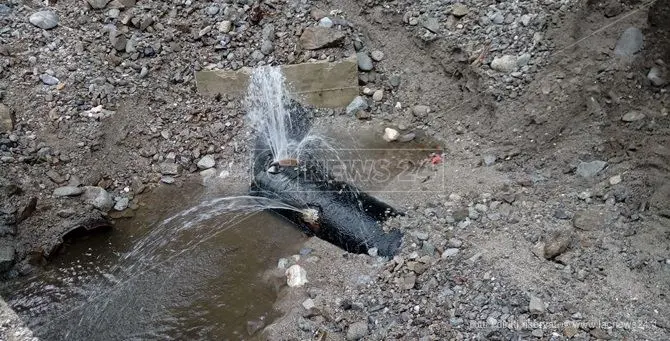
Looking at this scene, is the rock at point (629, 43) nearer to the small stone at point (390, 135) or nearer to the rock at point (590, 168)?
the rock at point (590, 168)

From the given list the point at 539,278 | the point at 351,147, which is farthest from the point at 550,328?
the point at 351,147

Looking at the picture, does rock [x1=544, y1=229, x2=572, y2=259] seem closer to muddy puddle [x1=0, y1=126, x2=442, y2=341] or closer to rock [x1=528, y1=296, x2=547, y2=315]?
rock [x1=528, y1=296, x2=547, y2=315]

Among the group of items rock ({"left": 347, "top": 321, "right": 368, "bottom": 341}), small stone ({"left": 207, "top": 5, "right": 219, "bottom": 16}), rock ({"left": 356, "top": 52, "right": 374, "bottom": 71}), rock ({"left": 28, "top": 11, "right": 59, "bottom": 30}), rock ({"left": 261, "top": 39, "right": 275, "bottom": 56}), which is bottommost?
rock ({"left": 347, "top": 321, "right": 368, "bottom": 341})

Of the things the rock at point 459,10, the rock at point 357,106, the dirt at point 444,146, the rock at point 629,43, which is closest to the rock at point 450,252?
the dirt at point 444,146

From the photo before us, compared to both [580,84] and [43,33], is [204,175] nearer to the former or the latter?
[43,33]

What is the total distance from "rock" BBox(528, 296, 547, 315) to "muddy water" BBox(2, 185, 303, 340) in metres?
1.68

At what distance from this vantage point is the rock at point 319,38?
5.06 meters

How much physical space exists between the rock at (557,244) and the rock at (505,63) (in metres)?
1.61

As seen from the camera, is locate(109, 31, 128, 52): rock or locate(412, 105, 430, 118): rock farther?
locate(109, 31, 128, 52): rock

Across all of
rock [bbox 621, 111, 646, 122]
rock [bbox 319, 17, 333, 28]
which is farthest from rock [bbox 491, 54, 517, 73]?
rock [bbox 319, 17, 333, 28]

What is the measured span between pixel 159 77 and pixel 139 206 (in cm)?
128

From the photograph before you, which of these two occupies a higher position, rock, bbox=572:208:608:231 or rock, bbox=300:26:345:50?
rock, bbox=300:26:345:50

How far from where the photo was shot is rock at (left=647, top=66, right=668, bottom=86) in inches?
155

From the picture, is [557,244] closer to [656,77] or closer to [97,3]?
[656,77]
